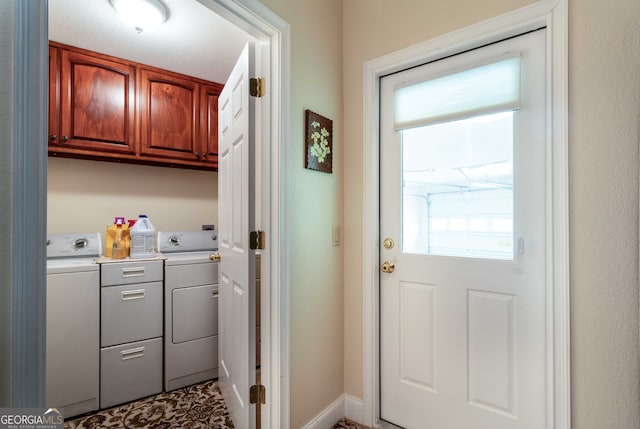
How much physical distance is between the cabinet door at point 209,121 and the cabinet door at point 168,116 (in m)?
0.05

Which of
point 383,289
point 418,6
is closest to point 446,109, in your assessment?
point 418,6

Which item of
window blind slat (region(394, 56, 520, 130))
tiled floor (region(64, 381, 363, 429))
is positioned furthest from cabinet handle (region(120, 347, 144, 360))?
window blind slat (region(394, 56, 520, 130))

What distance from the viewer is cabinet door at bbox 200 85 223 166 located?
2602 mm

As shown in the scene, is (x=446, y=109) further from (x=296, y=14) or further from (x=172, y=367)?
(x=172, y=367)

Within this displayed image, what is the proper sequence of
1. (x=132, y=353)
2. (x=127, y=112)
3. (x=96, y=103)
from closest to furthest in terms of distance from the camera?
(x=132, y=353)
(x=96, y=103)
(x=127, y=112)

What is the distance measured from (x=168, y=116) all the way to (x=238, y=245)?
149 centimetres

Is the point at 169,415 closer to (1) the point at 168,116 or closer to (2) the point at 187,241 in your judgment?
(2) the point at 187,241

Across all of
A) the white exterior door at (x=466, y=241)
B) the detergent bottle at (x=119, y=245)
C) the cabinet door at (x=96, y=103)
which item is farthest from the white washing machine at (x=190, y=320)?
the white exterior door at (x=466, y=241)

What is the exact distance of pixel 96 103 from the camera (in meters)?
2.15

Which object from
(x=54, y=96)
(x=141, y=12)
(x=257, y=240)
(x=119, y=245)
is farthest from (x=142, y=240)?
(x=141, y=12)

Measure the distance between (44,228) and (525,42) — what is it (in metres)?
1.87

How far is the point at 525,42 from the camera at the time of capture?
136cm

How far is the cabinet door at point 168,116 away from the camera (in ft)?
7.68

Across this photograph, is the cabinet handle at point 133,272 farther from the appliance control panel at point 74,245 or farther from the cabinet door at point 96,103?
the cabinet door at point 96,103
